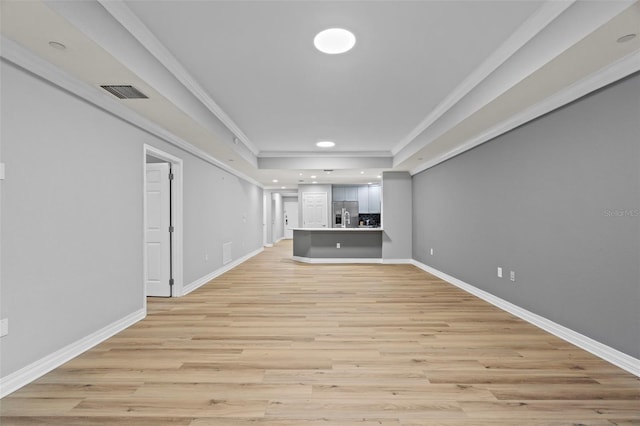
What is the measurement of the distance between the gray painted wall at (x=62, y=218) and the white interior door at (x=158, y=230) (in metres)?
0.84

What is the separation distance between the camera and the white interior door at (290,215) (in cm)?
1636

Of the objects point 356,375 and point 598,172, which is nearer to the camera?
point 356,375

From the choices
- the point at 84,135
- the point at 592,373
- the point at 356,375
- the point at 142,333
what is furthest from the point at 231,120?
the point at 592,373

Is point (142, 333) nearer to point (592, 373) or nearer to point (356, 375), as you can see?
point (356, 375)

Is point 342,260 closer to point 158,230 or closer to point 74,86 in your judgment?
point 158,230

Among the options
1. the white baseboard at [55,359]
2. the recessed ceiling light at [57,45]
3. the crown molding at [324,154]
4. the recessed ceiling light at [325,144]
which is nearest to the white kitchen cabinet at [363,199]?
the crown molding at [324,154]

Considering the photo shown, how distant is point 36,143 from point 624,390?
179 inches

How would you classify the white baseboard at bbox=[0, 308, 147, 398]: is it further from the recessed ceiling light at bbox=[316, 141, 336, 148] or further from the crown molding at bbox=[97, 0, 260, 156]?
the recessed ceiling light at bbox=[316, 141, 336, 148]

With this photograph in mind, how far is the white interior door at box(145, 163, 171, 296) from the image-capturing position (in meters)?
4.58

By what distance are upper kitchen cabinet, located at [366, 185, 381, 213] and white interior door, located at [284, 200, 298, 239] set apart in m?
6.20

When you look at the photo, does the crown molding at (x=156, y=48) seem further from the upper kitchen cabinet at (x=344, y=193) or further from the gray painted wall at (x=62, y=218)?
the upper kitchen cabinet at (x=344, y=193)

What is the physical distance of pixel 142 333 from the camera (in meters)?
3.18

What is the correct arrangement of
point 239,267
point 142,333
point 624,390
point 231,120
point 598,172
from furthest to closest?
point 239,267 < point 231,120 < point 142,333 < point 598,172 < point 624,390

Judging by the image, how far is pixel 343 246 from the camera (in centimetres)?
804
